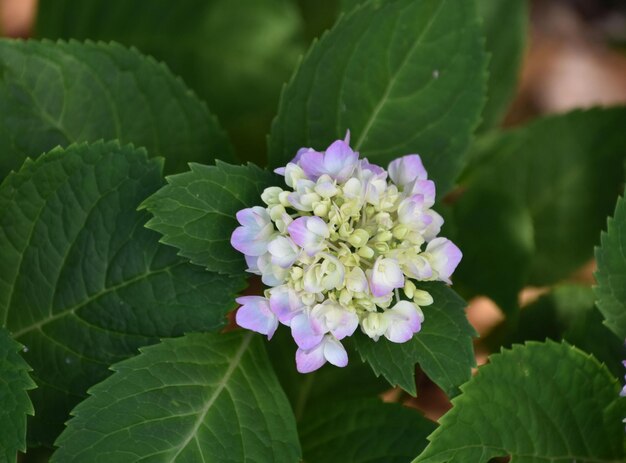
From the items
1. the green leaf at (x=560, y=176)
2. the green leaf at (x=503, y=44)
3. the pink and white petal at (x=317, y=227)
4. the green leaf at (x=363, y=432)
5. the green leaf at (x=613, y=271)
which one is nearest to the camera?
the pink and white petal at (x=317, y=227)

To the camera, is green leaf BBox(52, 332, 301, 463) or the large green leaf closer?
green leaf BBox(52, 332, 301, 463)

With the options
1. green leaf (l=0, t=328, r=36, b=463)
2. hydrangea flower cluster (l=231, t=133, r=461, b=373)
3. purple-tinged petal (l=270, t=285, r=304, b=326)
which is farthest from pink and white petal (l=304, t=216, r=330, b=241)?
green leaf (l=0, t=328, r=36, b=463)

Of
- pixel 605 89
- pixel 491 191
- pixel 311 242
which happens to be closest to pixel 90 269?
pixel 311 242

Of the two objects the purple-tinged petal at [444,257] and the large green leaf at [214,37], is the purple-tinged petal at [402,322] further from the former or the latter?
the large green leaf at [214,37]

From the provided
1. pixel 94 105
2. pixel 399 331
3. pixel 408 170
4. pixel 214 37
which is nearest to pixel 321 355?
pixel 399 331

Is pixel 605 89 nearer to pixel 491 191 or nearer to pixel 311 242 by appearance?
pixel 491 191

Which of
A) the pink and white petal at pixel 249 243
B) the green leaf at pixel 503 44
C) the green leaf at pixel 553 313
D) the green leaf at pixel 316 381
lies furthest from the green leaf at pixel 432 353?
the green leaf at pixel 503 44

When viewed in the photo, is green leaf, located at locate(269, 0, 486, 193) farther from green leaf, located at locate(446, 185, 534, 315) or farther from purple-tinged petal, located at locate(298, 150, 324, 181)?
green leaf, located at locate(446, 185, 534, 315)
